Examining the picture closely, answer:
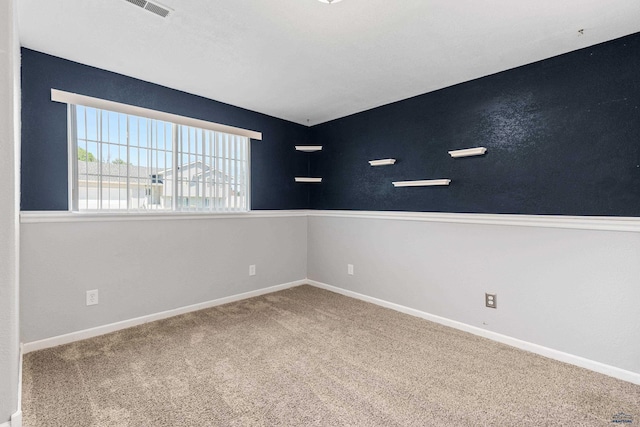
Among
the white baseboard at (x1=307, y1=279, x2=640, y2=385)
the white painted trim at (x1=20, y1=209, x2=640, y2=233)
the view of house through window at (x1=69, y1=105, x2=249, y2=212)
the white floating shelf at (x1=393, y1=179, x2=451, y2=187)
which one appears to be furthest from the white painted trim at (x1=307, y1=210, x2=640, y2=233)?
the view of house through window at (x1=69, y1=105, x2=249, y2=212)

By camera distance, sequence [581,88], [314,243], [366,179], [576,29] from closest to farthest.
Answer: [576,29] → [581,88] → [366,179] → [314,243]

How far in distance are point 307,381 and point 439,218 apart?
1.91 meters

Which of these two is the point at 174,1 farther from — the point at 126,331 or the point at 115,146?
the point at 126,331

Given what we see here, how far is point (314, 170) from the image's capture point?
14.5 feet

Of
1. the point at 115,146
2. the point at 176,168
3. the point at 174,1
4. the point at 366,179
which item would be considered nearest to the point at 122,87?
the point at 115,146

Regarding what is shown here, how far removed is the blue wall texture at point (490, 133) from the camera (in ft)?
7.08

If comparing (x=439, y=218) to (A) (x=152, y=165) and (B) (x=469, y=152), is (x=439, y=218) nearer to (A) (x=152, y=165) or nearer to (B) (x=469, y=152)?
(B) (x=469, y=152)

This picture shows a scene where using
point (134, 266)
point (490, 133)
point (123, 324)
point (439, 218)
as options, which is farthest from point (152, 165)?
point (490, 133)

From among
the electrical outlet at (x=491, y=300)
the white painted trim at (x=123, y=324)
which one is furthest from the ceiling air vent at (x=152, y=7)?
the electrical outlet at (x=491, y=300)

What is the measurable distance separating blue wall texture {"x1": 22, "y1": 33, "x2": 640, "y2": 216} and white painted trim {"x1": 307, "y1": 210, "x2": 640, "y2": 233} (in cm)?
7

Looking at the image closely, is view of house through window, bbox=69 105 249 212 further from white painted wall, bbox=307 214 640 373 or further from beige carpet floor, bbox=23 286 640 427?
white painted wall, bbox=307 214 640 373

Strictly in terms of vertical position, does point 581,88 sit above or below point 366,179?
above

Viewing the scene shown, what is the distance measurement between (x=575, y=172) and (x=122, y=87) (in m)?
3.76

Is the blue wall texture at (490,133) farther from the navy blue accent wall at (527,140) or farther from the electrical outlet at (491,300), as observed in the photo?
the electrical outlet at (491,300)
